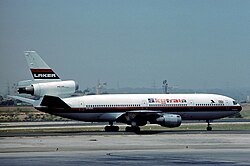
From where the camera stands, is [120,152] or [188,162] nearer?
[188,162]

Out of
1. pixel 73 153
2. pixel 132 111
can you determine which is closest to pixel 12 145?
pixel 73 153

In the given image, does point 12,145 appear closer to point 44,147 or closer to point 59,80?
point 44,147

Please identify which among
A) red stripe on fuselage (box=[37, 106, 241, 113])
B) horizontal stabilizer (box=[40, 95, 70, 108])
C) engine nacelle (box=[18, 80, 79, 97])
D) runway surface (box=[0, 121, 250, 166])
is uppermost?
engine nacelle (box=[18, 80, 79, 97])

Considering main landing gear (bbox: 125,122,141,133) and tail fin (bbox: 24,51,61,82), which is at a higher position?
tail fin (bbox: 24,51,61,82)

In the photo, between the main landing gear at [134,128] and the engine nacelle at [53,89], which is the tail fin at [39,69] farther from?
the main landing gear at [134,128]

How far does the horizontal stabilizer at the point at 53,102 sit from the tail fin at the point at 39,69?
180 centimetres

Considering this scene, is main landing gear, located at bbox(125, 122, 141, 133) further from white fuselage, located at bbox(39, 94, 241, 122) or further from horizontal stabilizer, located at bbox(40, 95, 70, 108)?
horizontal stabilizer, located at bbox(40, 95, 70, 108)

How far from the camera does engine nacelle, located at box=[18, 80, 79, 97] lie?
6244 cm

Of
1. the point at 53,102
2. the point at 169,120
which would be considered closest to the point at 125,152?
the point at 169,120

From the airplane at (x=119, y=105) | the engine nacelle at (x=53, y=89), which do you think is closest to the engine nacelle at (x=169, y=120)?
the airplane at (x=119, y=105)

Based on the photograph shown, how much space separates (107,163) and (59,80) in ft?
107

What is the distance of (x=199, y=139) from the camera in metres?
52.8

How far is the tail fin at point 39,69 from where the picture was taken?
6384cm

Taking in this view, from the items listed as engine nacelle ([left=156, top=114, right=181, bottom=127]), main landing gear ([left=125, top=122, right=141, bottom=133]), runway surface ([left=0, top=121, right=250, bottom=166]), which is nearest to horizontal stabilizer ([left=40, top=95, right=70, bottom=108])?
main landing gear ([left=125, top=122, right=141, bottom=133])
